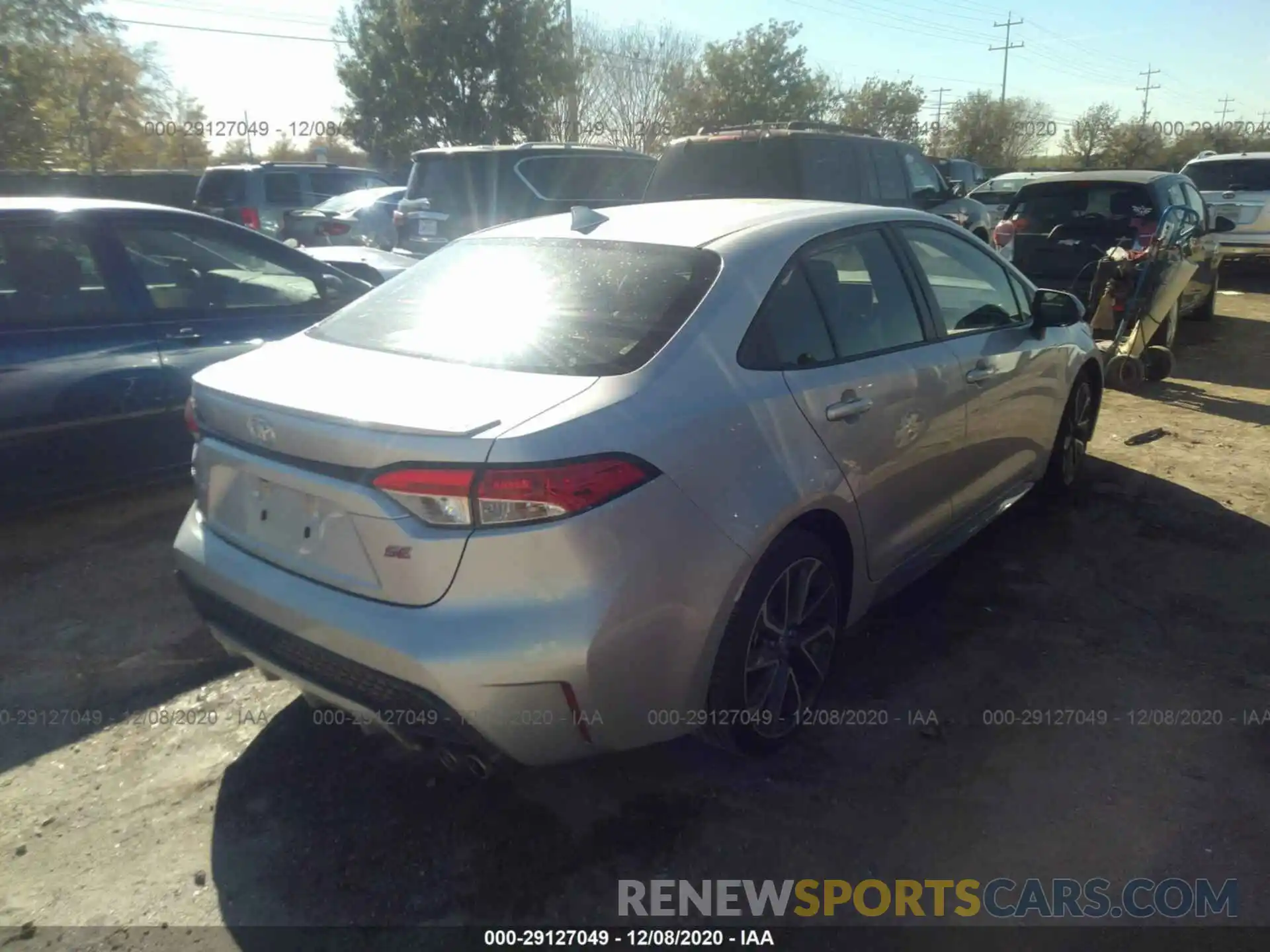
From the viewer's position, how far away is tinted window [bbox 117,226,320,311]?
15.5 ft

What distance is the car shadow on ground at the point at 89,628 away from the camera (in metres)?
3.24

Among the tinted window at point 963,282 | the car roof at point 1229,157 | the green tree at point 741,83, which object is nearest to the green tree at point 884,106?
the green tree at point 741,83

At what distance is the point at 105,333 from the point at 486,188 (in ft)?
18.0

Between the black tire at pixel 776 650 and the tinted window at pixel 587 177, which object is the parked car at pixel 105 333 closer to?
the black tire at pixel 776 650

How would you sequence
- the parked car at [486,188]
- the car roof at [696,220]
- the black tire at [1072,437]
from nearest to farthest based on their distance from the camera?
the car roof at [696,220] < the black tire at [1072,437] < the parked car at [486,188]

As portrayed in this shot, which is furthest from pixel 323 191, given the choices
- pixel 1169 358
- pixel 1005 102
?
pixel 1005 102

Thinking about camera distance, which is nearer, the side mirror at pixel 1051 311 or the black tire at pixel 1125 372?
the side mirror at pixel 1051 311

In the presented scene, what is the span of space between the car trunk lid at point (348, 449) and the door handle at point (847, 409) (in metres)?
0.84

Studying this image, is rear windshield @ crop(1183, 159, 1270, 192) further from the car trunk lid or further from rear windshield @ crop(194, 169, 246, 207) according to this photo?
the car trunk lid

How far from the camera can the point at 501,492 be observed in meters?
2.12

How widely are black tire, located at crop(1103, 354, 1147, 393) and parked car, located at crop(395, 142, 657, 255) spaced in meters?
5.15

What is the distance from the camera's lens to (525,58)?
97.5 feet

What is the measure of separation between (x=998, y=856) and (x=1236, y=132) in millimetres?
49255

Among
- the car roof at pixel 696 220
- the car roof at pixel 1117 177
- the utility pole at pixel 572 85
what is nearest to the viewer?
the car roof at pixel 696 220
